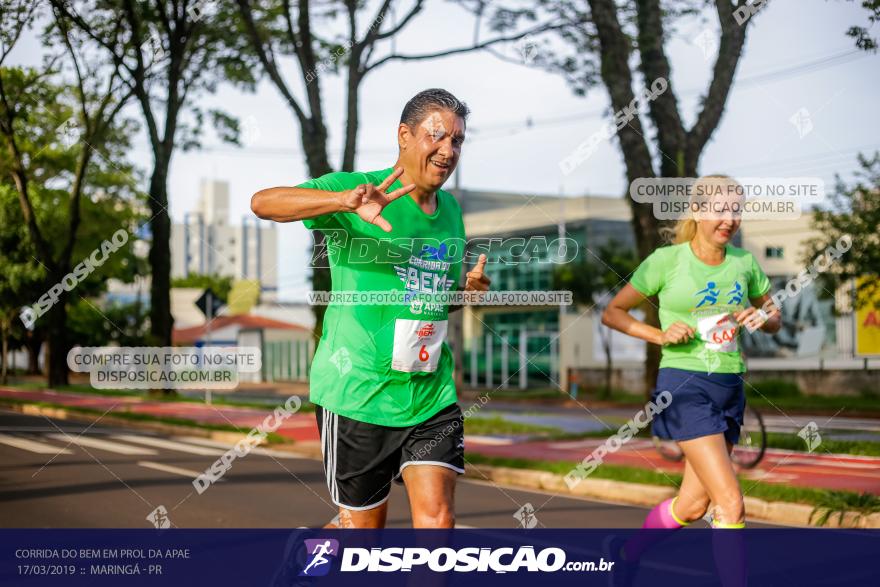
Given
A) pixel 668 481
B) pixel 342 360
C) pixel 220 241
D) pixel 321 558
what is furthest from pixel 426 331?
pixel 220 241

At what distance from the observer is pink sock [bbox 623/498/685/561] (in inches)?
174

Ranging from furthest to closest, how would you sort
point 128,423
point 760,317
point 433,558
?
point 128,423, point 760,317, point 433,558

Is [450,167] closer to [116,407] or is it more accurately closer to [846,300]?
[116,407]

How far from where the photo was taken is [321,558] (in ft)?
11.1

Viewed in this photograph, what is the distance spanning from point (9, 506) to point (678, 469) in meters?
6.28

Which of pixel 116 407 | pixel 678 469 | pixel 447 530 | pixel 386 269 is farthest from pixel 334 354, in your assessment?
pixel 116 407

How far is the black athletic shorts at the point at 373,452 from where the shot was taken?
3281 mm

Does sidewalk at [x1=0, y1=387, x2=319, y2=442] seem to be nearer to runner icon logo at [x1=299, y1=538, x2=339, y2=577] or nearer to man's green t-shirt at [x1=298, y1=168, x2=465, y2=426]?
runner icon logo at [x1=299, y1=538, x2=339, y2=577]

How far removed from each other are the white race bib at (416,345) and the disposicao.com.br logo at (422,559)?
1.97 ft

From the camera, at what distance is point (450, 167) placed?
333cm

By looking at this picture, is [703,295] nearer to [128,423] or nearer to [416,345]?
[416,345]

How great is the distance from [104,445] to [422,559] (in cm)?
1033

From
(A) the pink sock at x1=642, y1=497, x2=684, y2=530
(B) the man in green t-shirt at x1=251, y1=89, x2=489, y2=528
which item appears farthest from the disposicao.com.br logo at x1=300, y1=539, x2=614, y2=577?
(A) the pink sock at x1=642, y1=497, x2=684, y2=530

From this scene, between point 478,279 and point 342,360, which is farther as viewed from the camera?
point 478,279
